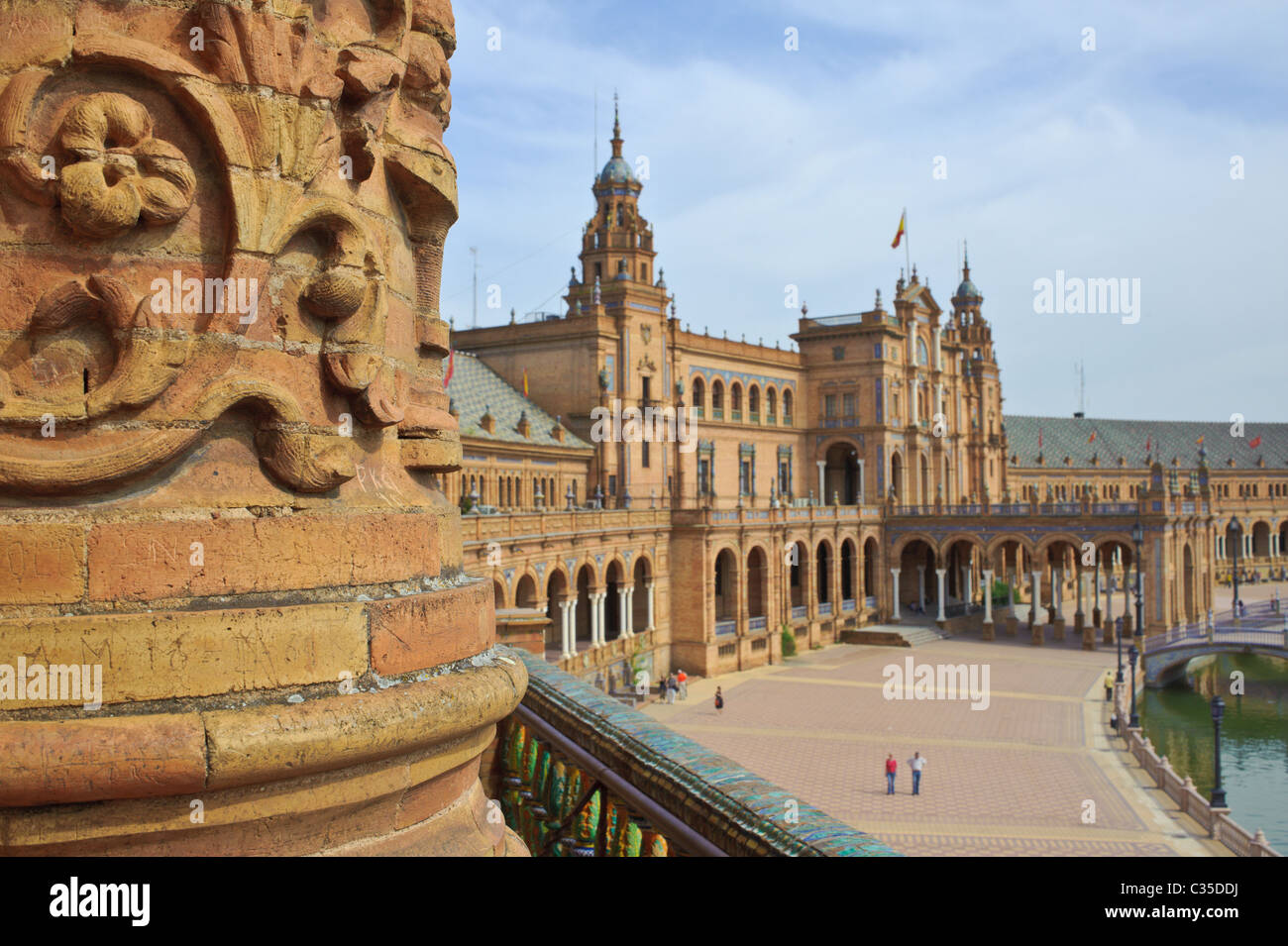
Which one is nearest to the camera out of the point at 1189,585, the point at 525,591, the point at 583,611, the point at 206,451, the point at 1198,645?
the point at 206,451

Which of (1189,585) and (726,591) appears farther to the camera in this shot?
(1189,585)

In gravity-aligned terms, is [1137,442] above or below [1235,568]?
above

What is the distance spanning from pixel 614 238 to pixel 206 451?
51628 mm

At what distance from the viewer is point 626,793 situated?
4.53 metres

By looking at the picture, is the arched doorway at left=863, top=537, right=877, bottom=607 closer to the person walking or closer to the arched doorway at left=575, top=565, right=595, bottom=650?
the arched doorway at left=575, top=565, right=595, bottom=650

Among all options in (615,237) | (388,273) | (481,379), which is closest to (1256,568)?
(615,237)

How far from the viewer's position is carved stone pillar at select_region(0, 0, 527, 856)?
9.40 ft

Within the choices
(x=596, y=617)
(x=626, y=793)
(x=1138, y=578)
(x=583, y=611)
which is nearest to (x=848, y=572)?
(x=1138, y=578)

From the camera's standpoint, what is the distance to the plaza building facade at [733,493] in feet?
132

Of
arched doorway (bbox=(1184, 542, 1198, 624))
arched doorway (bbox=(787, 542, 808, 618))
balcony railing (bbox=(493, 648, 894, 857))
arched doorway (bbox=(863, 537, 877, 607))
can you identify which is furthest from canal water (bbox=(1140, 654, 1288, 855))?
balcony railing (bbox=(493, 648, 894, 857))

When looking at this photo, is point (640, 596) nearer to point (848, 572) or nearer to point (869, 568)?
point (848, 572)

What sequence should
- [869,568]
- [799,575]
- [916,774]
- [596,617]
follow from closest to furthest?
1. [916,774]
2. [596,617]
3. [799,575]
4. [869,568]

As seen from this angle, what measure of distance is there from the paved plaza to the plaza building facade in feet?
14.1

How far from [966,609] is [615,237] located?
27689mm
